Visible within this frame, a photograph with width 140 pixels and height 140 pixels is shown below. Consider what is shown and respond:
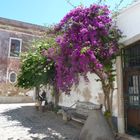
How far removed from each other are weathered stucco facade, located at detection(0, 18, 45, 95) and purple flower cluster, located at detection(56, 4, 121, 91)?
1423cm

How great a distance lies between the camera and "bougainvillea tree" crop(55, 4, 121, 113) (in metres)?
6.81

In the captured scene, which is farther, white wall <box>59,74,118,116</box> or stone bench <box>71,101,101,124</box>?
stone bench <box>71,101,101,124</box>

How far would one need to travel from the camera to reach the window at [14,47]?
22359 mm

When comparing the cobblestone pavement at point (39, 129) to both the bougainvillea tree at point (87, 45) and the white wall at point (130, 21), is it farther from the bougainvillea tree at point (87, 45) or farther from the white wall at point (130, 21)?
the white wall at point (130, 21)

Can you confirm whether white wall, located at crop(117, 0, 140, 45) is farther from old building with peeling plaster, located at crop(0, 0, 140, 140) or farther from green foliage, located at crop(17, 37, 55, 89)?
green foliage, located at crop(17, 37, 55, 89)

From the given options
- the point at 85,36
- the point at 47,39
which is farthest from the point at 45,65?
the point at 85,36

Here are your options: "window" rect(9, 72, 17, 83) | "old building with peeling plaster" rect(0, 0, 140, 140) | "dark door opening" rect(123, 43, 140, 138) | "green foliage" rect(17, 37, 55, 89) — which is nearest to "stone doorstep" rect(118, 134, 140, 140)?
"old building with peeling plaster" rect(0, 0, 140, 140)

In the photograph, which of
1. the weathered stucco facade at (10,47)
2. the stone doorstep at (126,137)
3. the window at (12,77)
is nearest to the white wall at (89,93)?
the stone doorstep at (126,137)

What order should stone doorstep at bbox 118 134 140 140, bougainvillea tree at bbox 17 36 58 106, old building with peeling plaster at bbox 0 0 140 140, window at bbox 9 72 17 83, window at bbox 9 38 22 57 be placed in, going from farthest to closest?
window at bbox 9 38 22 57 → window at bbox 9 72 17 83 → bougainvillea tree at bbox 17 36 58 106 → old building with peeling plaster at bbox 0 0 140 140 → stone doorstep at bbox 118 134 140 140

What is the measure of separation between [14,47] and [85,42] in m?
17.0

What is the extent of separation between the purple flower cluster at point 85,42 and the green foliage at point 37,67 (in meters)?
4.09

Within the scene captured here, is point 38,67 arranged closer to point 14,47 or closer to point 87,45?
point 87,45

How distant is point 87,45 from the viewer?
271 inches

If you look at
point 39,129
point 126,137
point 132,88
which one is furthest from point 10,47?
point 126,137
